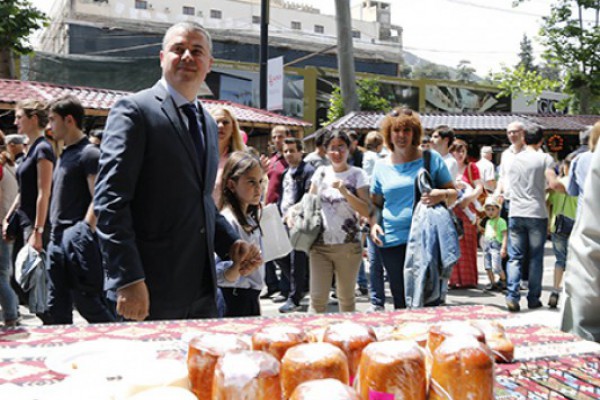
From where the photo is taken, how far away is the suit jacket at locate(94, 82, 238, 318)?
228 centimetres

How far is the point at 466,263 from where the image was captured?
7.57 m

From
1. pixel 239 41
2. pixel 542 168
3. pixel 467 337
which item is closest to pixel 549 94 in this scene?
pixel 239 41

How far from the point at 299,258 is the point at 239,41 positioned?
41.4 metres

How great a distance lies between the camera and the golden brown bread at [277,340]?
1.29 m

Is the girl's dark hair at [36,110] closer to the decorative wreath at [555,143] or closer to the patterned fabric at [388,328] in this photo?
the patterned fabric at [388,328]

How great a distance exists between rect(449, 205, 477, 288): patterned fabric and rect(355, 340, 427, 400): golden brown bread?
669 cm

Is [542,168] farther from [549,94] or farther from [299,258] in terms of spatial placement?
[549,94]

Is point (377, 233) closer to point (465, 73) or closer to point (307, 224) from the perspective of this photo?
point (307, 224)

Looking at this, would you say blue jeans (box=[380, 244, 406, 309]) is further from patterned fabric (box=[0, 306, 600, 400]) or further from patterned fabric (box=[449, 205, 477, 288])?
patterned fabric (box=[449, 205, 477, 288])

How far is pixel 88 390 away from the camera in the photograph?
3.41 ft

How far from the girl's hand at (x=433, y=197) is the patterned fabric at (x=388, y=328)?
5.36ft

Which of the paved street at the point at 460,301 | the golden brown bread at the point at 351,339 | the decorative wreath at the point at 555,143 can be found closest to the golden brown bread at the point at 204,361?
the golden brown bread at the point at 351,339

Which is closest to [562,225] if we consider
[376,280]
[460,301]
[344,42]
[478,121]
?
[460,301]

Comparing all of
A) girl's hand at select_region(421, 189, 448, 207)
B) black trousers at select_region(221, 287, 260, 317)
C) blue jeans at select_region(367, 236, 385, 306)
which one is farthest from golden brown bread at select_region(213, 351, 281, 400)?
blue jeans at select_region(367, 236, 385, 306)
